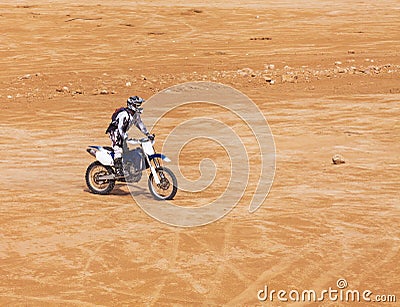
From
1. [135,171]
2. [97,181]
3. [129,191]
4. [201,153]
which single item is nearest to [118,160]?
[135,171]

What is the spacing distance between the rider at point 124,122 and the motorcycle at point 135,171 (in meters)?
0.10

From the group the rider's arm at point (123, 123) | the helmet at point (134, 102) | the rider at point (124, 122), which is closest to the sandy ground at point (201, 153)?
the rider at point (124, 122)

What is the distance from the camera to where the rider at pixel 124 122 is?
1186 cm

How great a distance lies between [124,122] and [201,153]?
391 centimetres

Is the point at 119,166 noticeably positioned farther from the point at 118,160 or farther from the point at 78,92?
the point at 78,92

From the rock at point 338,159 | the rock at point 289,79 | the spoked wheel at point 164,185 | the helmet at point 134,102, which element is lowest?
the spoked wheel at point 164,185

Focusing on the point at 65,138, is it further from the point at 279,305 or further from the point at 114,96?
the point at 279,305

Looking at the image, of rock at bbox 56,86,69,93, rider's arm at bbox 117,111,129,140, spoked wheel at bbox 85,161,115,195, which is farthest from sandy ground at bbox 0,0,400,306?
rider's arm at bbox 117,111,129,140

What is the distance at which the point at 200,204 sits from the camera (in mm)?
12000

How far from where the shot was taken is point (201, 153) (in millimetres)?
15672

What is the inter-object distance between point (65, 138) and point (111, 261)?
7932 millimetres

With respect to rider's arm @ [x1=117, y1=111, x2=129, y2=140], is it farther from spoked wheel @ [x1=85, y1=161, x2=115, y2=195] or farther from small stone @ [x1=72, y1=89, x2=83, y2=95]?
small stone @ [x1=72, y1=89, x2=83, y2=95]

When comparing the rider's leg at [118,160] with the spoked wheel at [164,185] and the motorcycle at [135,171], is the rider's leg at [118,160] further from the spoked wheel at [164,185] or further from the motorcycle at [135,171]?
the spoked wheel at [164,185]

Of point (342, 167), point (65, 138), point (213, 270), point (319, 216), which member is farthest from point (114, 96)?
point (213, 270)
